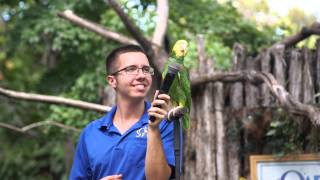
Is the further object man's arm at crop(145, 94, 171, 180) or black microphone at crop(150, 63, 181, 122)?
man's arm at crop(145, 94, 171, 180)

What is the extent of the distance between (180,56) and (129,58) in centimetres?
54

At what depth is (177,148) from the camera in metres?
1.97

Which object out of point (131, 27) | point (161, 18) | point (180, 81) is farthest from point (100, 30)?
point (180, 81)

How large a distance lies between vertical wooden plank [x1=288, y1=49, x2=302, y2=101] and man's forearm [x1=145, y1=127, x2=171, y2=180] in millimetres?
2156

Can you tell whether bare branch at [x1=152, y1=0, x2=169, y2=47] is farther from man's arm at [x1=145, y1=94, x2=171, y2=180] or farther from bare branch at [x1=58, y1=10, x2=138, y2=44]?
man's arm at [x1=145, y1=94, x2=171, y2=180]

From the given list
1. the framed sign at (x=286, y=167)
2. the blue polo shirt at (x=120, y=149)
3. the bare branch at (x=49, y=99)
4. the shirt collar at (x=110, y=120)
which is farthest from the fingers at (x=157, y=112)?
the bare branch at (x=49, y=99)

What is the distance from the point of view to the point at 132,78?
2326mm

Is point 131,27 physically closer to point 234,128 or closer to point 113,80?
point 234,128

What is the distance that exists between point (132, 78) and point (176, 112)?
1.41 feet

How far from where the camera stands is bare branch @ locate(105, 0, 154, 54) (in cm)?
419

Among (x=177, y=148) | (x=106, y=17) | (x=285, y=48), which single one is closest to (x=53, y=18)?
(x=106, y=17)

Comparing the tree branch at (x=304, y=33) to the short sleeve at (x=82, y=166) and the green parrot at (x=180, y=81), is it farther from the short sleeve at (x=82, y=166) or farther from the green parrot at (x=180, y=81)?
the green parrot at (x=180, y=81)

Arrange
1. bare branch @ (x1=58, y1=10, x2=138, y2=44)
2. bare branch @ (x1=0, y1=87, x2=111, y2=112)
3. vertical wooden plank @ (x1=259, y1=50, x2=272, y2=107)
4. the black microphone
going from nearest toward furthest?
the black microphone
vertical wooden plank @ (x1=259, y1=50, x2=272, y2=107)
bare branch @ (x1=0, y1=87, x2=111, y2=112)
bare branch @ (x1=58, y1=10, x2=138, y2=44)

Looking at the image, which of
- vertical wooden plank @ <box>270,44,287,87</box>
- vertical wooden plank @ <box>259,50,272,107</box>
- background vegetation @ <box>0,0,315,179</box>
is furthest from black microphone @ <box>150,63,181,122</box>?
background vegetation @ <box>0,0,315,179</box>
